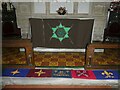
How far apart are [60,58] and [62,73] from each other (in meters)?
1.28

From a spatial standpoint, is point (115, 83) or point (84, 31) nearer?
point (115, 83)

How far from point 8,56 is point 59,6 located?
8.48ft

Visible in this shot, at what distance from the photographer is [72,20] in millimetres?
5461

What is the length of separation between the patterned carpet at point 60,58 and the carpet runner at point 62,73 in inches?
22.9

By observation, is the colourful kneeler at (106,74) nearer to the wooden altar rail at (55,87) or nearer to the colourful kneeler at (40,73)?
the wooden altar rail at (55,87)

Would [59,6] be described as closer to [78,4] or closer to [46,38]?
[78,4]

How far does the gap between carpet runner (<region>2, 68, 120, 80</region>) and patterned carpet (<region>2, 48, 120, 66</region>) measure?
0.58 meters

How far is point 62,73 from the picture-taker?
4.05 m

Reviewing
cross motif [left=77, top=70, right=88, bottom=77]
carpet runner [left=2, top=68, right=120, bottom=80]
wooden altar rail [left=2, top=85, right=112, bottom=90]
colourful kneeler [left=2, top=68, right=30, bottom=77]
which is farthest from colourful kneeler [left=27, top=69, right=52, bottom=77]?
cross motif [left=77, top=70, right=88, bottom=77]

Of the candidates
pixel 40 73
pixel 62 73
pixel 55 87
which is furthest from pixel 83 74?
pixel 40 73

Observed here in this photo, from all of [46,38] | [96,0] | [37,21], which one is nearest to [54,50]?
[46,38]

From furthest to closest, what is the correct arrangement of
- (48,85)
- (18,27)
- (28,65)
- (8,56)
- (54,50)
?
(18,27)
(54,50)
(8,56)
(28,65)
(48,85)

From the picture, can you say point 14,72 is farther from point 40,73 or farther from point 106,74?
point 106,74

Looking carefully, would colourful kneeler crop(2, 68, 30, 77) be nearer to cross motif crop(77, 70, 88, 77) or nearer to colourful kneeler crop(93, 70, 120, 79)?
cross motif crop(77, 70, 88, 77)
